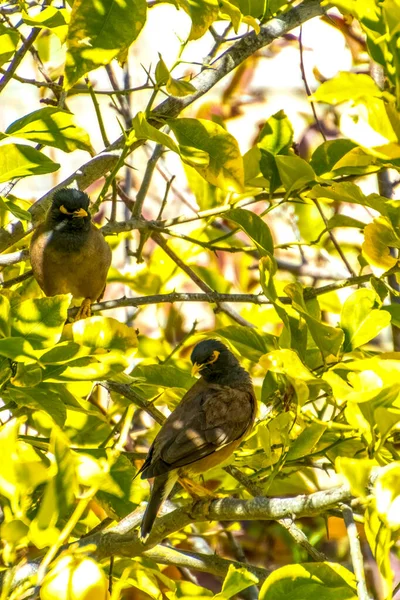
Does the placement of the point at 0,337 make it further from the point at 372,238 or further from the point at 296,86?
the point at 296,86

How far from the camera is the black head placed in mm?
2781

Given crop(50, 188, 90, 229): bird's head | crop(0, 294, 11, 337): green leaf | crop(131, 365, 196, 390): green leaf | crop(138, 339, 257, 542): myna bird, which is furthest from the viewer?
crop(50, 188, 90, 229): bird's head

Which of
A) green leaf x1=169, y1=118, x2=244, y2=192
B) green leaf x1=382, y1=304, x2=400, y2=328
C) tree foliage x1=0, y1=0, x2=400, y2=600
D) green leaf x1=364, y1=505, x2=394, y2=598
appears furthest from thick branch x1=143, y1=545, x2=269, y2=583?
green leaf x1=169, y1=118, x2=244, y2=192

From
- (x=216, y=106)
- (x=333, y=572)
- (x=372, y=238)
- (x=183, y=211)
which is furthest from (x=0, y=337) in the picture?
(x=183, y=211)

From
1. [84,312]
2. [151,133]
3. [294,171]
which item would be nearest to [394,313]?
[294,171]

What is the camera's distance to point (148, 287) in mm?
2744

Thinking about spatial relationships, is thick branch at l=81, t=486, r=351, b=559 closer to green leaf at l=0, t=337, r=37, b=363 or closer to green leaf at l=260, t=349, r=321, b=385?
green leaf at l=260, t=349, r=321, b=385

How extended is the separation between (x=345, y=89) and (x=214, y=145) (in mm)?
604

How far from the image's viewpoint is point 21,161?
1718 mm

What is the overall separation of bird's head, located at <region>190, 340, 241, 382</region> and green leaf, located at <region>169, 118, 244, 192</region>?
3.14ft

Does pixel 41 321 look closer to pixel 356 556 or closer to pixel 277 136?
pixel 356 556

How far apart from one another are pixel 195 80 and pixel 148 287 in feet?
2.48

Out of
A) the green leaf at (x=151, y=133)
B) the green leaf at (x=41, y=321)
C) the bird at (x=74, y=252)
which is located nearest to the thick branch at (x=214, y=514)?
the green leaf at (x=41, y=321)

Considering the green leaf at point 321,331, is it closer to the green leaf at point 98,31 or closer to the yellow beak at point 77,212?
the green leaf at point 98,31
